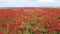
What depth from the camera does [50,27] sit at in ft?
28.6

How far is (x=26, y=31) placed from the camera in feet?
28.8

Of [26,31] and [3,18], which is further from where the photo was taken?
[3,18]

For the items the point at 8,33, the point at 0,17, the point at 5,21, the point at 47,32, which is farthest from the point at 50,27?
the point at 0,17

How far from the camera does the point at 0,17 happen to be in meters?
11.0

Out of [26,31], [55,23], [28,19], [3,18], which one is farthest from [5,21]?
[55,23]

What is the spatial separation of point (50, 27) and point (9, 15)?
2.91 m

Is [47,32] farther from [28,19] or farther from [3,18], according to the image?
[3,18]

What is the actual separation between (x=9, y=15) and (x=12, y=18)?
0.22 metres

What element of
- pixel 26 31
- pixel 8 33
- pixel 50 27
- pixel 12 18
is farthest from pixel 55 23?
→ pixel 12 18

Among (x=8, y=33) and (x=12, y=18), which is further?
(x=12, y=18)

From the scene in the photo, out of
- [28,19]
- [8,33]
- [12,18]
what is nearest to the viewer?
[8,33]

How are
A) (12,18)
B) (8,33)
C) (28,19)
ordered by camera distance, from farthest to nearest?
(12,18) < (28,19) < (8,33)

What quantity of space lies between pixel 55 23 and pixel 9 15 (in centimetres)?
286

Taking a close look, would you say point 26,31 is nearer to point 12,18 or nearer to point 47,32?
point 47,32
